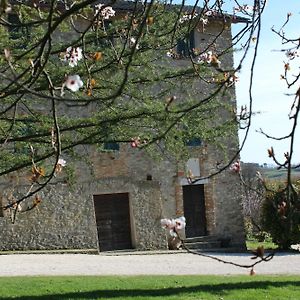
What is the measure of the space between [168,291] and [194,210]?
11.0 m

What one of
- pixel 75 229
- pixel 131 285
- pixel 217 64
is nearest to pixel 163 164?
pixel 75 229

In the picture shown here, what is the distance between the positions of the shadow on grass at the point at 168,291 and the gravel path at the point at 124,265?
262cm

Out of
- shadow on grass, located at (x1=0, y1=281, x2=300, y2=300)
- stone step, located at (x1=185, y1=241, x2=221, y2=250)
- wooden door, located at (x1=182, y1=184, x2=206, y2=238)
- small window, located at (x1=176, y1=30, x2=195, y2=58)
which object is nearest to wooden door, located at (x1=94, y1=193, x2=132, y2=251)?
stone step, located at (x1=185, y1=241, x2=221, y2=250)

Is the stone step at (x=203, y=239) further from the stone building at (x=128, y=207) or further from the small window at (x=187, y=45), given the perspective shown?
the small window at (x=187, y=45)

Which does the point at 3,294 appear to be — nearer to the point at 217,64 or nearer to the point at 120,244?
the point at 217,64

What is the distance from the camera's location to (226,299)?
9367mm

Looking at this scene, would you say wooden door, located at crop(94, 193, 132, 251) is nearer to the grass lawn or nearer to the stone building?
the stone building

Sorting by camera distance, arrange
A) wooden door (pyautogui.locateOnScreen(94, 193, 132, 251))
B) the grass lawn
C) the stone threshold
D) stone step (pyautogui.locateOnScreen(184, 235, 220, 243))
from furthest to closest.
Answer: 1. stone step (pyautogui.locateOnScreen(184, 235, 220, 243))
2. wooden door (pyautogui.locateOnScreen(94, 193, 132, 251))
3. the stone threshold
4. the grass lawn

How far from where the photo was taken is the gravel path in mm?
13023

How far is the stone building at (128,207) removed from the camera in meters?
17.2

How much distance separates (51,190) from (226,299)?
361 inches

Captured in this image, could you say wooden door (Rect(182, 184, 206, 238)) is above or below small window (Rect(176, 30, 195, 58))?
below

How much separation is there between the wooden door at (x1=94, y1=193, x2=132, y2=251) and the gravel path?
1568mm

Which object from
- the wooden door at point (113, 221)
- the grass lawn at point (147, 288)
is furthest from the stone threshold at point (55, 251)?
the grass lawn at point (147, 288)
